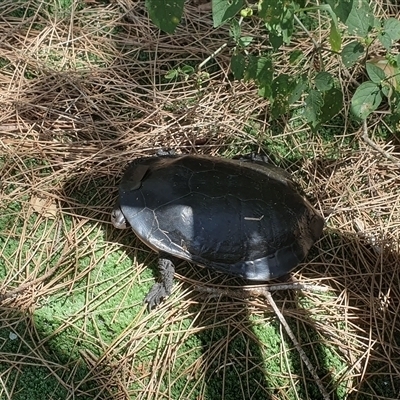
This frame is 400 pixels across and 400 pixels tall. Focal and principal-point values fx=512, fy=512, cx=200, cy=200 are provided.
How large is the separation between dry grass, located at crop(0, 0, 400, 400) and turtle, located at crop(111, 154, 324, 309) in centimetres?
13

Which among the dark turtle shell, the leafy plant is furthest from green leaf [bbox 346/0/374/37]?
the dark turtle shell

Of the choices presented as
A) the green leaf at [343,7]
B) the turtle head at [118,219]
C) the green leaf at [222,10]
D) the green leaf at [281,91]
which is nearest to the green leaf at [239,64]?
the green leaf at [281,91]

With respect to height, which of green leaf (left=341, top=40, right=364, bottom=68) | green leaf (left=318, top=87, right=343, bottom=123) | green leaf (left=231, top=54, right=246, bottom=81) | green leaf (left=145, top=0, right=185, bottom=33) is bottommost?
green leaf (left=318, top=87, right=343, bottom=123)

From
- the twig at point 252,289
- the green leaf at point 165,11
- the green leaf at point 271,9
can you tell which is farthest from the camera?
the twig at point 252,289

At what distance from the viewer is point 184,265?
7.68 ft

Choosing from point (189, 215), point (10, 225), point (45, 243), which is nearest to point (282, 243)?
point (189, 215)

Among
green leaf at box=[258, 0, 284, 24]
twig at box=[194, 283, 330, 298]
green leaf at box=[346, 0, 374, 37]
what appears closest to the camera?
green leaf at box=[258, 0, 284, 24]

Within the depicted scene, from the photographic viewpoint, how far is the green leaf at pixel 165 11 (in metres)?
1.30

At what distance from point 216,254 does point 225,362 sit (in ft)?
1.48

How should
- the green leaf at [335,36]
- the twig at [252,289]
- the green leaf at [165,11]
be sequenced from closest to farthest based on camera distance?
1. the green leaf at [165,11]
2. the green leaf at [335,36]
3. the twig at [252,289]

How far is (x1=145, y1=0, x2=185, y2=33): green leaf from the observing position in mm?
1303

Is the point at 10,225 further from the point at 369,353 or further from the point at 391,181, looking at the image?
the point at 391,181

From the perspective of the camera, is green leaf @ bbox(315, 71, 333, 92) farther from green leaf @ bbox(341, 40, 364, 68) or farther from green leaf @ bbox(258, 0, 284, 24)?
green leaf @ bbox(258, 0, 284, 24)

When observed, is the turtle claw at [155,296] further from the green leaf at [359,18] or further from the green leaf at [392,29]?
the green leaf at [392,29]
